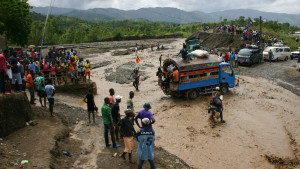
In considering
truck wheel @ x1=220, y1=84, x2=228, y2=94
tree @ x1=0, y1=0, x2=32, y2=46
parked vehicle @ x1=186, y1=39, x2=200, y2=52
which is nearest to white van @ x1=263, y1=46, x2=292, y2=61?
parked vehicle @ x1=186, y1=39, x2=200, y2=52

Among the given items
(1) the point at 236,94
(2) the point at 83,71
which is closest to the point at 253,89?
(1) the point at 236,94

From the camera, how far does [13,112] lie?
26.6ft

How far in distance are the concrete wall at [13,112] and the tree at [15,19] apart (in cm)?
2376

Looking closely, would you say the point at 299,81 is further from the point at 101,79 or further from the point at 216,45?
the point at 216,45

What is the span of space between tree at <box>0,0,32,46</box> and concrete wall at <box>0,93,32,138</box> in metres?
23.8

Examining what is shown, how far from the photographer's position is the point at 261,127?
471 inches

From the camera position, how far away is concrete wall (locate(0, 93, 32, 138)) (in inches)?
302

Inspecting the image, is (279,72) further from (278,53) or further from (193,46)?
(193,46)

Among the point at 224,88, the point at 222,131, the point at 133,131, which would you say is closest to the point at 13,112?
the point at 133,131

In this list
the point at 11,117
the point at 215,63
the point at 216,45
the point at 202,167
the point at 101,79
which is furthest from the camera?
the point at 216,45

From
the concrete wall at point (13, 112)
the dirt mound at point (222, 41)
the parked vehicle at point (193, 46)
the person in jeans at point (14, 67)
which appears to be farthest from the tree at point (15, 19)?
the dirt mound at point (222, 41)

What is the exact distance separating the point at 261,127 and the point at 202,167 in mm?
4987

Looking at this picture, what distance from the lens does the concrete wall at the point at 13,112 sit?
25.1 feet

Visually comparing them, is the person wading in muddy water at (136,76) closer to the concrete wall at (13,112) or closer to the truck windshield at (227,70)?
the truck windshield at (227,70)
